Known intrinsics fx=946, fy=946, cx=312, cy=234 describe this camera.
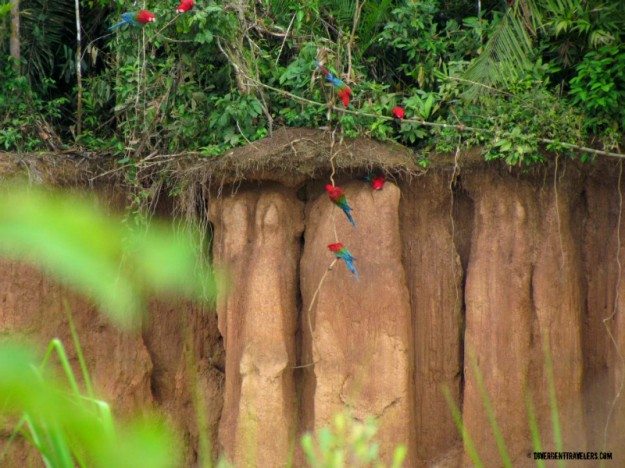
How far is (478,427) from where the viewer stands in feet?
23.7

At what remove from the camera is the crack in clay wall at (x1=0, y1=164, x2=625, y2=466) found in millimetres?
7176

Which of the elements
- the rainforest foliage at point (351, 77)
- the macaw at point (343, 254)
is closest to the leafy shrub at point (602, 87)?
the rainforest foliage at point (351, 77)

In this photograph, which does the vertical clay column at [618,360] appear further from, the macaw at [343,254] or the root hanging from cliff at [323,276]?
the root hanging from cliff at [323,276]

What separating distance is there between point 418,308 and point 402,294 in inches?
13.5

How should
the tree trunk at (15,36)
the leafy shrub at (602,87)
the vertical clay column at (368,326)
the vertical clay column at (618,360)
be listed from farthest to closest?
1. the tree trunk at (15,36)
2. the vertical clay column at (368,326)
3. the vertical clay column at (618,360)
4. the leafy shrub at (602,87)

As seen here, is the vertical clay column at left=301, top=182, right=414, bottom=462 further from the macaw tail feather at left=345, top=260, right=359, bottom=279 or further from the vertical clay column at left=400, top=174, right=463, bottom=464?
the vertical clay column at left=400, top=174, right=463, bottom=464

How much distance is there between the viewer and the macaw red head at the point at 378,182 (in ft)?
23.7

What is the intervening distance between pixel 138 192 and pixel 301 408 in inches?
87.2

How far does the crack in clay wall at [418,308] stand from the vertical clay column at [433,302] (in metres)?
0.01

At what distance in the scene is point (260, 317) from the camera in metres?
7.52

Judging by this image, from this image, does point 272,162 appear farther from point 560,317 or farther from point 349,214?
point 560,317

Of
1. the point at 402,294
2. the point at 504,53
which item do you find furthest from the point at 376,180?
the point at 504,53

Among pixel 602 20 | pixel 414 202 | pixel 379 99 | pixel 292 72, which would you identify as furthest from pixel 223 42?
pixel 602 20

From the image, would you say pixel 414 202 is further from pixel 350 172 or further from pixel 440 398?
pixel 440 398
